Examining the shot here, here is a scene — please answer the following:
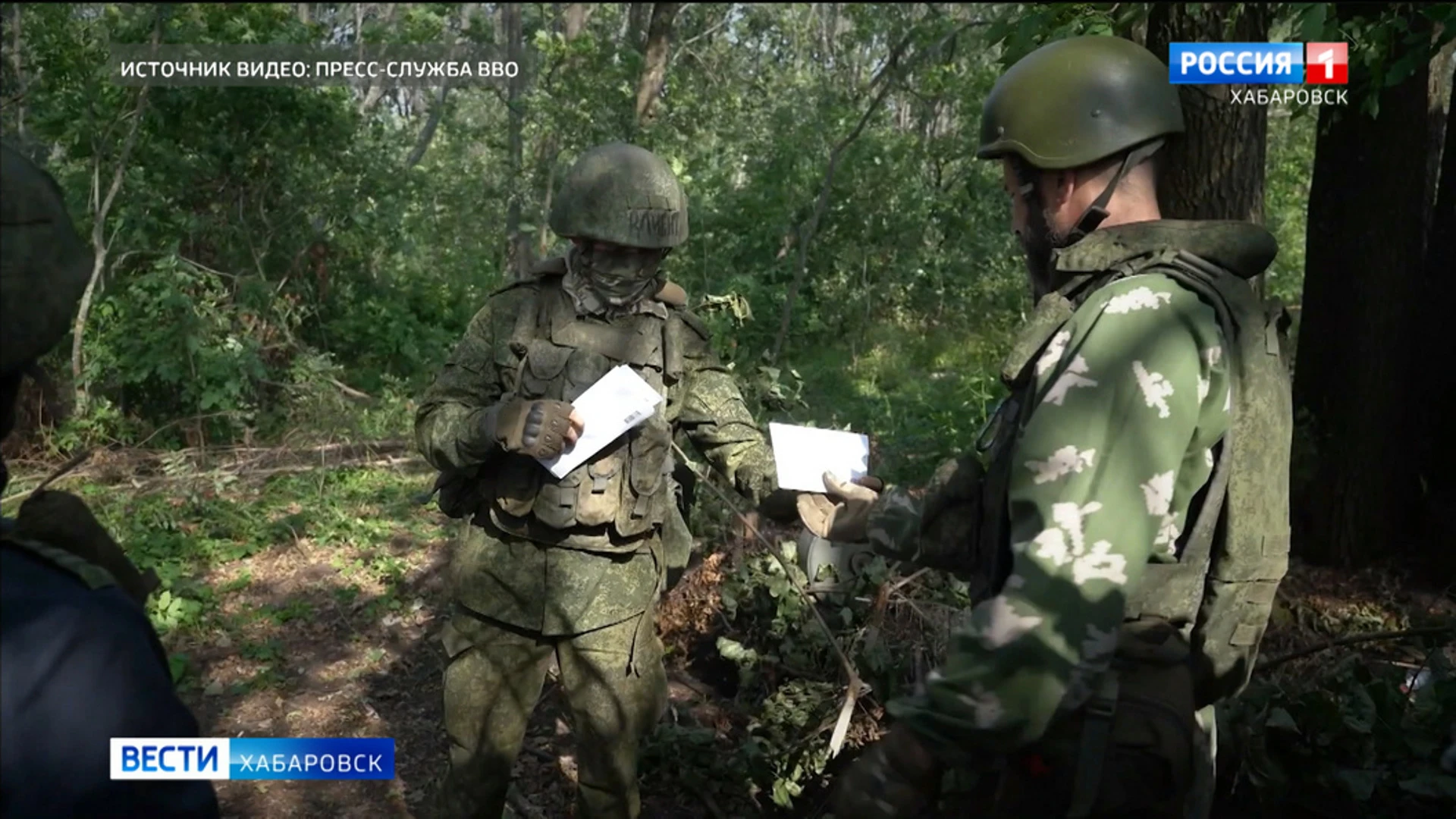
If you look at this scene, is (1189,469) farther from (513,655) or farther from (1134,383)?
(513,655)

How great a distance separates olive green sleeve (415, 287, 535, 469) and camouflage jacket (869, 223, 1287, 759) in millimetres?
1773

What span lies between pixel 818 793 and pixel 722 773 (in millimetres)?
351

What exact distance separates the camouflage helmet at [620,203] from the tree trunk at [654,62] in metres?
8.13

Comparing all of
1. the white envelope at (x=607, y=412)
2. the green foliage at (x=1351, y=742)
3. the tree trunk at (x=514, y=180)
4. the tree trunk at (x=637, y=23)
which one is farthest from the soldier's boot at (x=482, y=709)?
the tree trunk at (x=637, y=23)

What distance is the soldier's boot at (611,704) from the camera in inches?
130

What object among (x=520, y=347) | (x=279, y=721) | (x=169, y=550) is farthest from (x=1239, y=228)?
(x=169, y=550)

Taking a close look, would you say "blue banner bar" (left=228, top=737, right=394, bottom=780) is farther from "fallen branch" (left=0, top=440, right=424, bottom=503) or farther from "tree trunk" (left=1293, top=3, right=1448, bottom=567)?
"tree trunk" (left=1293, top=3, right=1448, bottom=567)

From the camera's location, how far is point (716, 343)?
22.0ft

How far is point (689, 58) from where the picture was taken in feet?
58.4

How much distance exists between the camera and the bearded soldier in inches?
54.6

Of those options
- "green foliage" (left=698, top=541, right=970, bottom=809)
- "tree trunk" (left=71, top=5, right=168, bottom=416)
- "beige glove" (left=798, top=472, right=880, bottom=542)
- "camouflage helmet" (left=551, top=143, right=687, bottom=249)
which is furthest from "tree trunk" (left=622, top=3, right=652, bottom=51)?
"beige glove" (left=798, top=472, right=880, bottom=542)

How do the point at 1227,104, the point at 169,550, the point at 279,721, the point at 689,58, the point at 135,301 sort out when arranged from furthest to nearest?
1. the point at 689,58
2. the point at 135,301
3. the point at 169,550
4. the point at 1227,104
5. the point at 279,721

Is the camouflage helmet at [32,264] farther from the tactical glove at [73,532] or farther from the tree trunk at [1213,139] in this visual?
the tree trunk at [1213,139]

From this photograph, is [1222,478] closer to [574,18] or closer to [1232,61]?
[1232,61]
